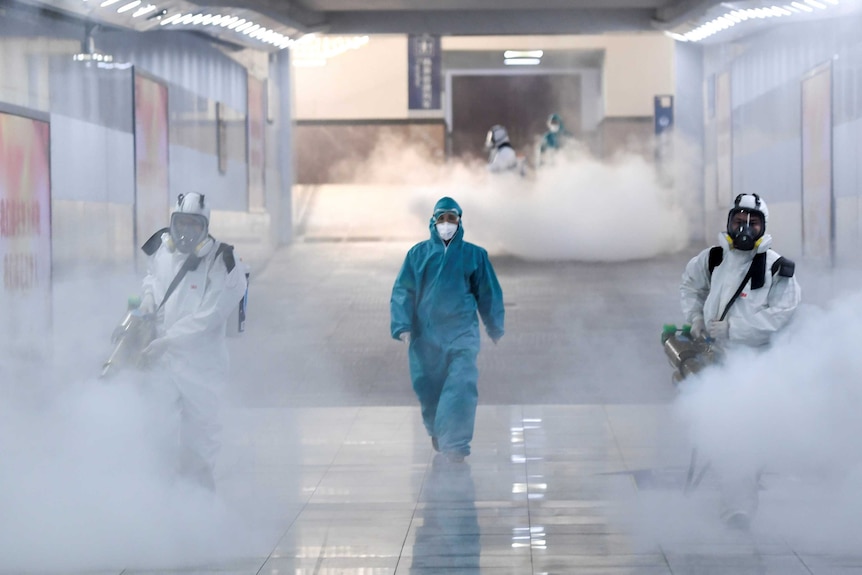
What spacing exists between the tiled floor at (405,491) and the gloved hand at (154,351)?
210mm

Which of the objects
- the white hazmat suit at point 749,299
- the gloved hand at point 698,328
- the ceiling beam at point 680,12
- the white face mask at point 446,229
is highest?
the ceiling beam at point 680,12

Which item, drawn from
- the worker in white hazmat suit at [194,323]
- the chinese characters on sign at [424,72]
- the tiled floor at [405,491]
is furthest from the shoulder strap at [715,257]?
the chinese characters on sign at [424,72]

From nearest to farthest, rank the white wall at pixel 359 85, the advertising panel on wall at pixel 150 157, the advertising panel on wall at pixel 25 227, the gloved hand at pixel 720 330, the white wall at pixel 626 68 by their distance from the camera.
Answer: the gloved hand at pixel 720 330
the advertising panel on wall at pixel 25 227
the advertising panel on wall at pixel 150 157
the white wall at pixel 359 85
the white wall at pixel 626 68

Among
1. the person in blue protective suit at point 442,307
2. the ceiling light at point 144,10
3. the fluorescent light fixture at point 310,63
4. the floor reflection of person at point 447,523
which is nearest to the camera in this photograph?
the floor reflection of person at point 447,523

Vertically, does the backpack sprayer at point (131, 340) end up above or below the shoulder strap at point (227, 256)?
below

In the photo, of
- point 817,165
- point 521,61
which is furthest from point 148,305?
point 521,61

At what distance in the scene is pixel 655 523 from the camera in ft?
18.5

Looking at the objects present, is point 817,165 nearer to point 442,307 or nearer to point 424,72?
point 442,307

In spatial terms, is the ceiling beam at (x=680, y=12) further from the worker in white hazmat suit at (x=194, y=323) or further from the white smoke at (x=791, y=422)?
the worker in white hazmat suit at (x=194, y=323)

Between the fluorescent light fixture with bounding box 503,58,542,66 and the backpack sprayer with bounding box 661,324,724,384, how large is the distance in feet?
75.3

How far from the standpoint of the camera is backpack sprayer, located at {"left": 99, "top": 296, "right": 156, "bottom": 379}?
19.1 ft

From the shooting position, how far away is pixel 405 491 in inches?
254

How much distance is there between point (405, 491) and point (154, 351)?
1.55 metres

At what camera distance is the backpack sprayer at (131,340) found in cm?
582
